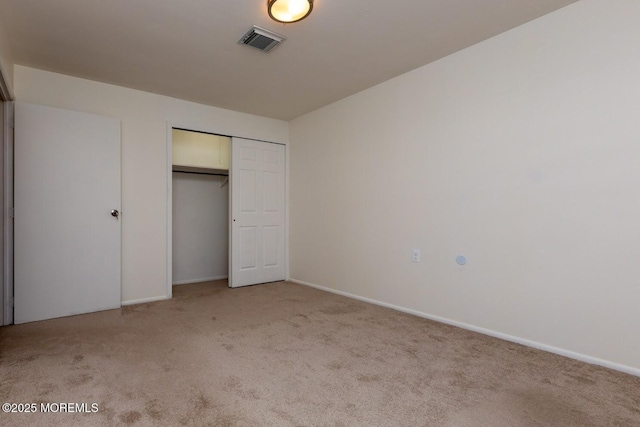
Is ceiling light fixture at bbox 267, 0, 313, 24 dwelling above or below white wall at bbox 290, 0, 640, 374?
above

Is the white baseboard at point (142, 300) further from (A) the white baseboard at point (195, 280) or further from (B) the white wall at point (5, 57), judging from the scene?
(B) the white wall at point (5, 57)

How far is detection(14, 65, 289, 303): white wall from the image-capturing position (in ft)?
11.3

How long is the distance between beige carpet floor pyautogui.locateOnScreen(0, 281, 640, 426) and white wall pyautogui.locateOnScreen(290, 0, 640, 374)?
1.05 feet

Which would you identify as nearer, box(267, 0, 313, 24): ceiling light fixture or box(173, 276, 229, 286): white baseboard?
box(267, 0, 313, 24): ceiling light fixture

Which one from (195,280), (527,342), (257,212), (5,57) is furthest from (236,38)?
(195,280)

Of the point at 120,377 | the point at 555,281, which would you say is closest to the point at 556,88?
the point at 555,281

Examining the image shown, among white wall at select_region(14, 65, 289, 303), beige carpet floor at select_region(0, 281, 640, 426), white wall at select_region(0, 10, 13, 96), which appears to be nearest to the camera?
beige carpet floor at select_region(0, 281, 640, 426)

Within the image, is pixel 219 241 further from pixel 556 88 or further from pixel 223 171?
pixel 556 88

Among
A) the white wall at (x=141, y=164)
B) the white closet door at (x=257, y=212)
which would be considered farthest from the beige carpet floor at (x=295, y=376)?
the white closet door at (x=257, y=212)

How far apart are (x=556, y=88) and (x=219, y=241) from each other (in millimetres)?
4570

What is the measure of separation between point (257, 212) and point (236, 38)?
2506 mm

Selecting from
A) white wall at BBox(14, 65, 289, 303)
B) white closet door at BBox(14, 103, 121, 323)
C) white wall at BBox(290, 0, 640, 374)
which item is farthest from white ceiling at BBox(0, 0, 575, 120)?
white closet door at BBox(14, 103, 121, 323)

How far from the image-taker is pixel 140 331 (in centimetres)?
272

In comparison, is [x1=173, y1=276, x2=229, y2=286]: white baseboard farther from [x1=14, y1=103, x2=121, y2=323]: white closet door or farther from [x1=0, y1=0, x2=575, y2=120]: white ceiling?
[x1=0, y1=0, x2=575, y2=120]: white ceiling
